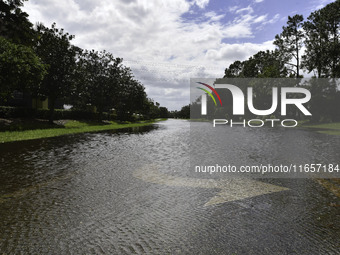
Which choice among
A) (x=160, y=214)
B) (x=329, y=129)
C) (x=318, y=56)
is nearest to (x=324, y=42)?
(x=318, y=56)

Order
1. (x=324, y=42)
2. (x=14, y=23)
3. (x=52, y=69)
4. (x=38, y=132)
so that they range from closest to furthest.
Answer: (x=14, y=23), (x=38, y=132), (x=52, y=69), (x=324, y=42)

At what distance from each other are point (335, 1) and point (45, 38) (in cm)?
4131

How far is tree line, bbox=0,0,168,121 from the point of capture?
17.4 meters

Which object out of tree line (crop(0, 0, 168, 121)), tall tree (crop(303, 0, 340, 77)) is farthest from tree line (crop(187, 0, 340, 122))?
tree line (crop(0, 0, 168, 121))

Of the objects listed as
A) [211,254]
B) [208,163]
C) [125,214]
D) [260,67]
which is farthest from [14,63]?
[260,67]

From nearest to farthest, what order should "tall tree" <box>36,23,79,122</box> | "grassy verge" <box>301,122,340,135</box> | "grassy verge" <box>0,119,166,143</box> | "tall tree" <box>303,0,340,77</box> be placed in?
"grassy verge" <box>0,119,166,143</box> → "grassy verge" <box>301,122,340,135</box> → "tall tree" <box>36,23,79,122</box> → "tall tree" <box>303,0,340,77</box>

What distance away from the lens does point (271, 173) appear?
24.1ft

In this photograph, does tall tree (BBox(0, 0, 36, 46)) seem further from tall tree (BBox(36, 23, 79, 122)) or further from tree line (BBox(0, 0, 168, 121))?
tall tree (BBox(36, 23, 79, 122))

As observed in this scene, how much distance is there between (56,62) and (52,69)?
2.88ft

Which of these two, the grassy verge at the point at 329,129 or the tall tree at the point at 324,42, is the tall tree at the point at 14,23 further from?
the tall tree at the point at 324,42

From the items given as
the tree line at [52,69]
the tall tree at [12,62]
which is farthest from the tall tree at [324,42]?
the tall tree at [12,62]

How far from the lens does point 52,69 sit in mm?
28531

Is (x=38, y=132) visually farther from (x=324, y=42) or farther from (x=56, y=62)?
(x=324, y=42)

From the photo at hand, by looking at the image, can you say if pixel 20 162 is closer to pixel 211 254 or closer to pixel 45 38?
pixel 211 254
